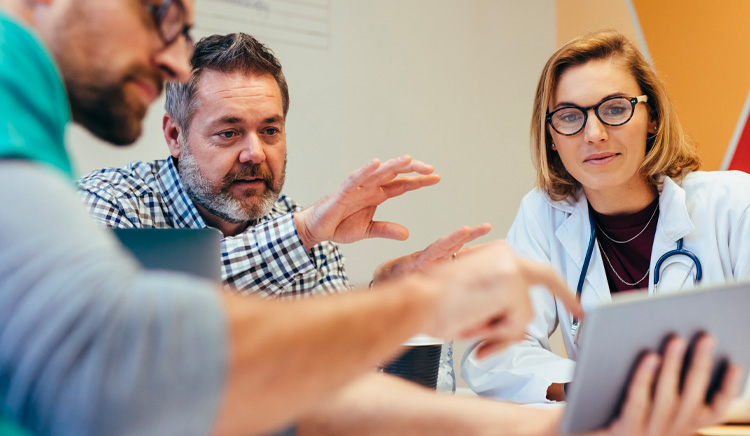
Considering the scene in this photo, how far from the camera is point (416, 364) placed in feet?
3.88

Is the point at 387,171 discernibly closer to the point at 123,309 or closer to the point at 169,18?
the point at 169,18

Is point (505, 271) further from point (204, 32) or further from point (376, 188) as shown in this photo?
point (204, 32)

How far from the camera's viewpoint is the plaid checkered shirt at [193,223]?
5.80 feet

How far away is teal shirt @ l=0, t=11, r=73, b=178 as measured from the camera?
18.7 inches

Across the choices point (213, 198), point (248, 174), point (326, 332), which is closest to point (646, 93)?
point (248, 174)

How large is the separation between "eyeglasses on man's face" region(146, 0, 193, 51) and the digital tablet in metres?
0.52

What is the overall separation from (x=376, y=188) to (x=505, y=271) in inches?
41.6

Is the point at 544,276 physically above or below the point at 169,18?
below

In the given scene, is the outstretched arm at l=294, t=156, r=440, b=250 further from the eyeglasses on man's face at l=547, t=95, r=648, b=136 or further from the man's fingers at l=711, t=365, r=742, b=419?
the man's fingers at l=711, t=365, r=742, b=419

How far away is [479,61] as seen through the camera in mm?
3504

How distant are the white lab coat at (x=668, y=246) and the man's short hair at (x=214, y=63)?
3.41 feet

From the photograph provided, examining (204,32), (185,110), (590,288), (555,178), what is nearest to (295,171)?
(204,32)

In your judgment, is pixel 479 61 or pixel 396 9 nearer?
pixel 396 9

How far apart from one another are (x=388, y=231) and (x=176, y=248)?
2.50 ft
